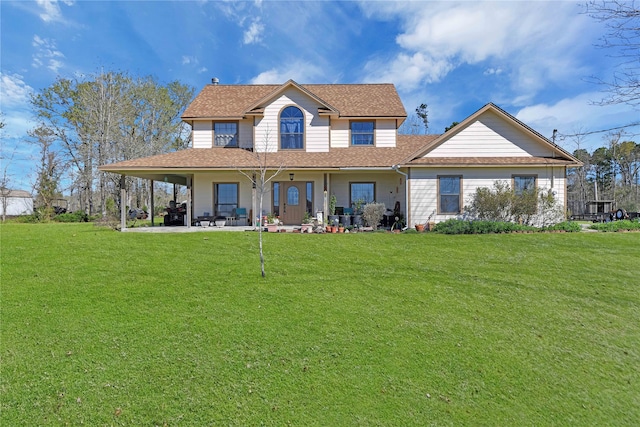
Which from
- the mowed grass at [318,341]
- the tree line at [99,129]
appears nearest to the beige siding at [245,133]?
the mowed grass at [318,341]

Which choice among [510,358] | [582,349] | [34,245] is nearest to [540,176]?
[582,349]

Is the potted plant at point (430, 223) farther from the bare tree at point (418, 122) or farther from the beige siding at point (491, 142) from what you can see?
the bare tree at point (418, 122)

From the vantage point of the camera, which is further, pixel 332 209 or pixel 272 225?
pixel 332 209

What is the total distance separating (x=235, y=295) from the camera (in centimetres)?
597

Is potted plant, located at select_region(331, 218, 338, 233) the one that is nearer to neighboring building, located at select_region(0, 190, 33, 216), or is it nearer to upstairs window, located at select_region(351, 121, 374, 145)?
upstairs window, located at select_region(351, 121, 374, 145)

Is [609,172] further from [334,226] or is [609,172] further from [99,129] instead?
[99,129]

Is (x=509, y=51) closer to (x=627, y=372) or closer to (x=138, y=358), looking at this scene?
(x=627, y=372)

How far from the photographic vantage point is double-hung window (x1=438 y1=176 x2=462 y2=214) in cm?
1388

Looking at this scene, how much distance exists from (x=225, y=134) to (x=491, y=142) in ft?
44.8

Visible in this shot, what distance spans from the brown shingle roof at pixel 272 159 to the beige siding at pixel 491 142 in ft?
8.34

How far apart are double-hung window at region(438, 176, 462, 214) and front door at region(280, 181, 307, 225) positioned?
262 inches

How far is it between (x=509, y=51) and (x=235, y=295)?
653 inches

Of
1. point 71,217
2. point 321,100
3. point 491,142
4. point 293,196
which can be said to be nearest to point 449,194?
point 491,142

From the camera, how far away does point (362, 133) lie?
17172 millimetres
